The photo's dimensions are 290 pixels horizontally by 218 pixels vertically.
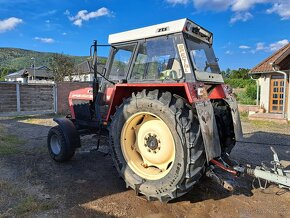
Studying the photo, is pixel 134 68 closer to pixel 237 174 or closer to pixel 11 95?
pixel 237 174

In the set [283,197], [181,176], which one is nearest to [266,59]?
[283,197]

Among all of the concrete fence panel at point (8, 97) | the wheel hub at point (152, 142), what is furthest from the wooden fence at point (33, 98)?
the wheel hub at point (152, 142)

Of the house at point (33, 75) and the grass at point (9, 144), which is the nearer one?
the grass at point (9, 144)

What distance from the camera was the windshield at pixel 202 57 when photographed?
3.89 metres

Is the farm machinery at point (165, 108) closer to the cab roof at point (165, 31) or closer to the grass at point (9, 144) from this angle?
the cab roof at point (165, 31)

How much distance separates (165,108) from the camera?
3330 millimetres

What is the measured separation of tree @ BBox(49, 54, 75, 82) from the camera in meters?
32.2

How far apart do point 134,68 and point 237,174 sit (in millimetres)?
2187

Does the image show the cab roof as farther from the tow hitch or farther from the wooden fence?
the wooden fence

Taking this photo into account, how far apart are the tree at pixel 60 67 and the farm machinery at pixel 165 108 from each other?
28.9 metres

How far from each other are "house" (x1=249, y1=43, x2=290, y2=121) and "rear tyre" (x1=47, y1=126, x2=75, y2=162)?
10.4 m

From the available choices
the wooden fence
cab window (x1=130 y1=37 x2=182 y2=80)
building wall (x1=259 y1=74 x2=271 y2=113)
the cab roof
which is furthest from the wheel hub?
building wall (x1=259 y1=74 x2=271 y2=113)

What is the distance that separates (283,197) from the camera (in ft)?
12.7

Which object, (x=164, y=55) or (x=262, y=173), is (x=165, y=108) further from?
(x=262, y=173)
